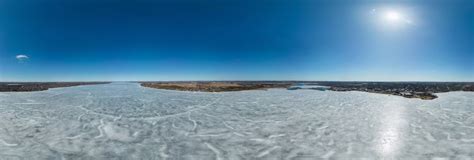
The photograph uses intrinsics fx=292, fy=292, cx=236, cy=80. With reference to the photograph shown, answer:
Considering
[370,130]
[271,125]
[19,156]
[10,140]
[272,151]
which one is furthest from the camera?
[271,125]

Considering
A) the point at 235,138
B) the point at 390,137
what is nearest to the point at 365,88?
the point at 390,137

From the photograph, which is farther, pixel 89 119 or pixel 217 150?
pixel 89 119

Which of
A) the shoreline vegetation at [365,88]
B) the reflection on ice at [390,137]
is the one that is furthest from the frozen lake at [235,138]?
the shoreline vegetation at [365,88]

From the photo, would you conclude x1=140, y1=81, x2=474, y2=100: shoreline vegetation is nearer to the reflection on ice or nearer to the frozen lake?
the reflection on ice

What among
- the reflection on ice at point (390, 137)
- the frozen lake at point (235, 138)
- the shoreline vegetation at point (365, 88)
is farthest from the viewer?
the shoreline vegetation at point (365, 88)

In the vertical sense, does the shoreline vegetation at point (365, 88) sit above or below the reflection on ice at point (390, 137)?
above

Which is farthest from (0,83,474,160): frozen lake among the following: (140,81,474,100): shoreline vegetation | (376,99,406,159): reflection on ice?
(140,81,474,100): shoreline vegetation

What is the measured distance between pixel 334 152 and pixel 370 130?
4.01m

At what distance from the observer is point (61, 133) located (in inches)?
Answer: 425

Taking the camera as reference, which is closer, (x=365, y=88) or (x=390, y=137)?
(x=390, y=137)

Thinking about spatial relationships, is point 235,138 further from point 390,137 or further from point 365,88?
point 365,88

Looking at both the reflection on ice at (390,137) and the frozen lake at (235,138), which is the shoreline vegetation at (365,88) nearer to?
the reflection on ice at (390,137)

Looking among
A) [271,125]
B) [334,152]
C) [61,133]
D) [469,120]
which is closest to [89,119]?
[61,133]

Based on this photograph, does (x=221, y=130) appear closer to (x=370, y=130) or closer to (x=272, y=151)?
(x=272, y=151)
